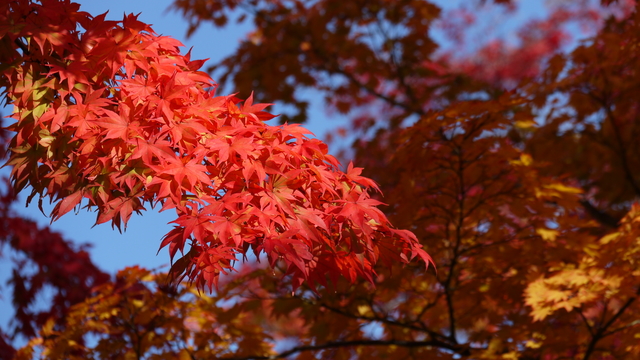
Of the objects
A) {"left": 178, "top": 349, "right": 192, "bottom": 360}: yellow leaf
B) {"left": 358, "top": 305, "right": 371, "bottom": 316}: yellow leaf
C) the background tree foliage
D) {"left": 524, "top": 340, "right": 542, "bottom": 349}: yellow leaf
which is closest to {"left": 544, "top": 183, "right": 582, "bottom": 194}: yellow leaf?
the background tree foliage

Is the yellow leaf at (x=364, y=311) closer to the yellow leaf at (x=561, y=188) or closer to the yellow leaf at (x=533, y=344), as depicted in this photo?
the yellow leaf at (x=533, y=344)

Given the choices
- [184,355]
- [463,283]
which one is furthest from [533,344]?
[184,355]

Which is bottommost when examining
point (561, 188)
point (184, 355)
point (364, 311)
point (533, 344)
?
point (533, 344)

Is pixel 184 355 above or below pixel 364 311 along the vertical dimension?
below

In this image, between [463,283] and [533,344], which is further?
[463,283]

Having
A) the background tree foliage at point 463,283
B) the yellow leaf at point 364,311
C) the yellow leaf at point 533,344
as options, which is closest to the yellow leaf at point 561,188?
the background tree foliage at point 463,283

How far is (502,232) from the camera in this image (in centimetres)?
349

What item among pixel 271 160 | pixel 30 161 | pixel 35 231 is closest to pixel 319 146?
pixel 271 160

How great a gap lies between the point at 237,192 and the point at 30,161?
75 cm

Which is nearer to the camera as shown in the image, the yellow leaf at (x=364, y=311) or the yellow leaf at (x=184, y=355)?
the yellow leaf at (x=184, y=355)

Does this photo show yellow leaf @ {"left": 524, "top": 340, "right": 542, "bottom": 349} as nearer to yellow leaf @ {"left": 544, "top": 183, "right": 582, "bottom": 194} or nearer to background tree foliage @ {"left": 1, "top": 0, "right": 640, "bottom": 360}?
background tree foliage @ {"left": 1, "top": 0, "right": 640, "bottom": 360}

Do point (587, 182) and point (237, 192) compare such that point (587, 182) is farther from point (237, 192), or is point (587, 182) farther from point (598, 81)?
point (237, 192)

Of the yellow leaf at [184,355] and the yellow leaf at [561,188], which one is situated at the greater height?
the yellow leaf at [561,188]

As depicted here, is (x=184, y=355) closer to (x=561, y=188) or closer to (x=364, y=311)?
(x=364, y=311)
